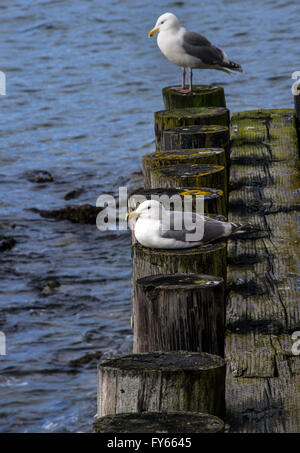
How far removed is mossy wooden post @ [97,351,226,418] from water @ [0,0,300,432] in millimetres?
3463

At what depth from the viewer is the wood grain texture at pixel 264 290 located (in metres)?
2.80

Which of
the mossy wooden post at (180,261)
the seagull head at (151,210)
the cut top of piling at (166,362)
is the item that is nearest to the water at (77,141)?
the seagull head at (151,210)

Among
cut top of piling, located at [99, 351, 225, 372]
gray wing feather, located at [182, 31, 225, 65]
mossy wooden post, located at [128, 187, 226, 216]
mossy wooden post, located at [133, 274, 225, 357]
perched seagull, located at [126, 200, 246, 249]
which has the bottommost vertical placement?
cut top of piling, located at [99, 351, 225, 372]

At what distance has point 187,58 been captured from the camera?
28.5 ft

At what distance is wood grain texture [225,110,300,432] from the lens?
9.20 feet

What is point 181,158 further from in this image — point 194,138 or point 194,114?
point 194,114

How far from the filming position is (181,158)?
16.0 ft

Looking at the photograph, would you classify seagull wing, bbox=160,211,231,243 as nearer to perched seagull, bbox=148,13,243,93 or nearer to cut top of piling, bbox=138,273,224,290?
cut top of piling, bbox=138,273,224,290

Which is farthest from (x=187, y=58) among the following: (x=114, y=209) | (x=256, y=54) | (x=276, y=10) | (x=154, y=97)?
(x=276, y=10)

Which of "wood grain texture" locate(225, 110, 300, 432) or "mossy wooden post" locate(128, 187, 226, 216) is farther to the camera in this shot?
"mossy wooden post" locate(128, 187, 226, 216)

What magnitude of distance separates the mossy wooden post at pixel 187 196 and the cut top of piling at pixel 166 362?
4.74 ft

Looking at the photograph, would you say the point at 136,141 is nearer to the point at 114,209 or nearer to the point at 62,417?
the point at 114,209

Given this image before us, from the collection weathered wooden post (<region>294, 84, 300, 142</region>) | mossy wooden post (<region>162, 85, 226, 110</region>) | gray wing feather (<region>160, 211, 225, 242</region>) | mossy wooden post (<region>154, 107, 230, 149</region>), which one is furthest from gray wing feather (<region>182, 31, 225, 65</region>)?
gray wing feather (<region>160, 211, 225, 242</region>)

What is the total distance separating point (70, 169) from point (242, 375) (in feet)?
36.9
